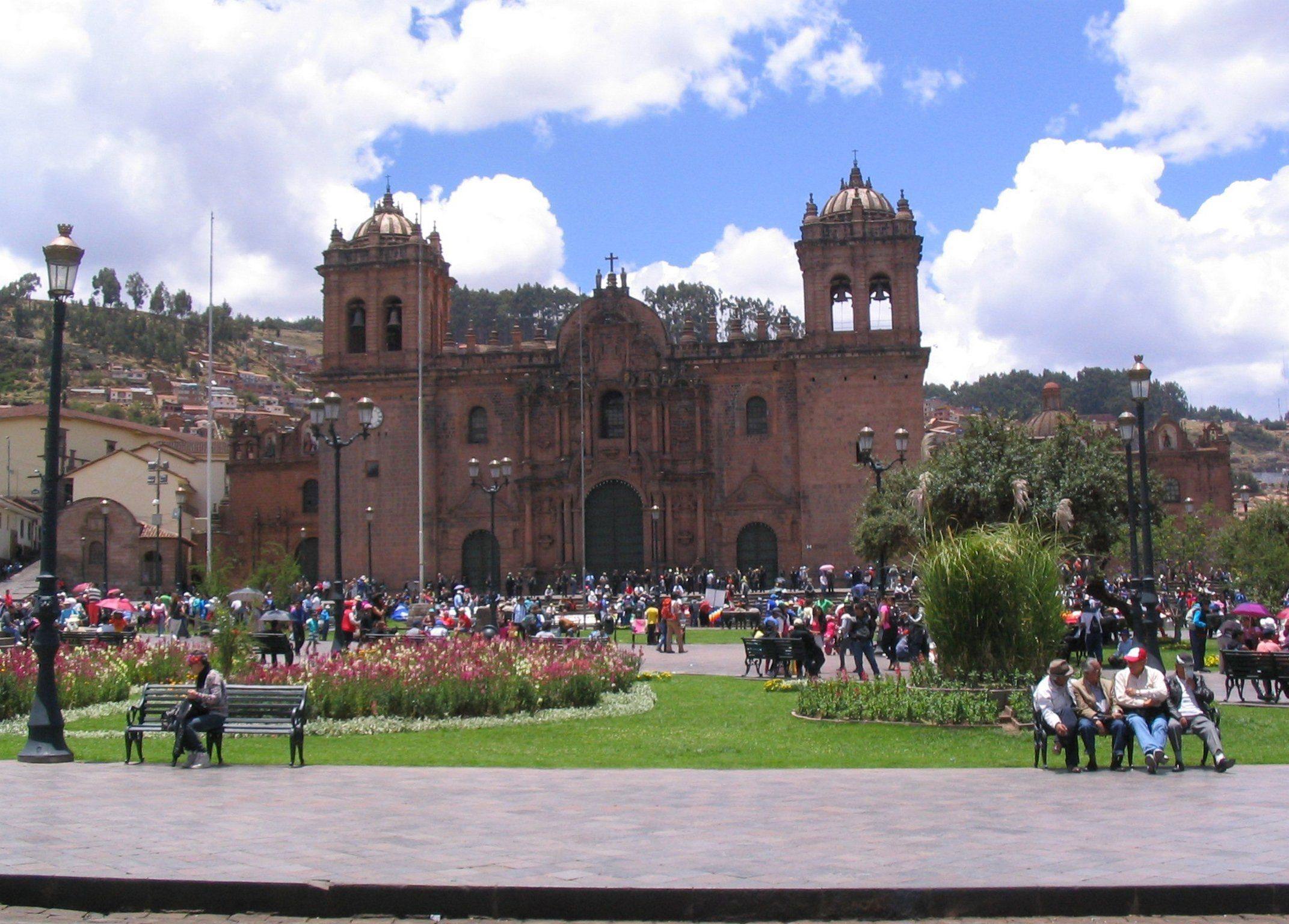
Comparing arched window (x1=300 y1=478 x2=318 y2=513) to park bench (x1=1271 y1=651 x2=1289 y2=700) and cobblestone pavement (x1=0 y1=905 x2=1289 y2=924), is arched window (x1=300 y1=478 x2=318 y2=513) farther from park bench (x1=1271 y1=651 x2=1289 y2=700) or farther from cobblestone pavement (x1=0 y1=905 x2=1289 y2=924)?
cobblestone pavement (x1=0 y1=905 x2=1289 y2=924)

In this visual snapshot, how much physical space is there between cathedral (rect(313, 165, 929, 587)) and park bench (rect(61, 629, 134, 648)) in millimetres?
22553

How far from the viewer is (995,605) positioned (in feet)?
46.2

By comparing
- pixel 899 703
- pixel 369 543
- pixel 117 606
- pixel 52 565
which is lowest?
pixel 899 703

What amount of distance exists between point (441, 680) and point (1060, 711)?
7203mm

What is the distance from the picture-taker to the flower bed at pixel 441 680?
48.5ft

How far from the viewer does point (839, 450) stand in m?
45.8

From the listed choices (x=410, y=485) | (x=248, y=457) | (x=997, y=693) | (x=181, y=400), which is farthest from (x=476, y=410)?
(x=181, y=400)

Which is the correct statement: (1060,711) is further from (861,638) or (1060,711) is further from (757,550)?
(757,550)

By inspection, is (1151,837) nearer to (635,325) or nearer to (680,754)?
(680,754)

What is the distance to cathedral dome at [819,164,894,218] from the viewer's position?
47.7m

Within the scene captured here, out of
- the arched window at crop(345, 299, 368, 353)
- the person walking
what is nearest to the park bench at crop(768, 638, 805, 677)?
the person walking

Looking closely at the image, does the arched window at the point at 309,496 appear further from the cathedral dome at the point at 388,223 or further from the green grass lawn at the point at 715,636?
the green grass lawn at the point at 715,636

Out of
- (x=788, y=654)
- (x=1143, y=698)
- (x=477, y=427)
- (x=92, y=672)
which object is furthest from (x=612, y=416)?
(x=1143, y=698)

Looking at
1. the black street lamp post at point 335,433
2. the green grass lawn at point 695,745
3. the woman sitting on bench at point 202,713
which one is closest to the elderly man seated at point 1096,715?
the green grass lawn at point 695,745
